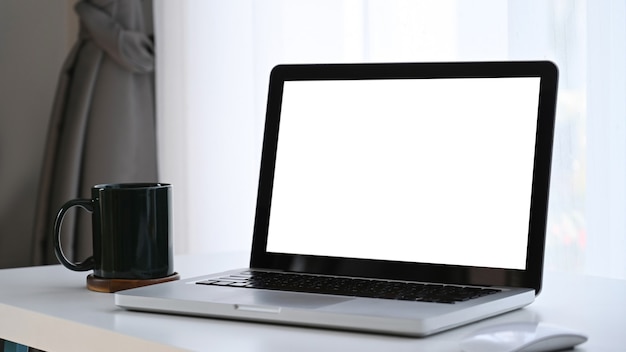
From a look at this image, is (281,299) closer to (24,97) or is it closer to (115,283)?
(115,283)

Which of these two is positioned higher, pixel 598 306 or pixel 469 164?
pixel 469 164

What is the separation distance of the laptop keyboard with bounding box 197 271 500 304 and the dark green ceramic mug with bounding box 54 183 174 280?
8 cm

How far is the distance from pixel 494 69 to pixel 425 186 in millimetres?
137

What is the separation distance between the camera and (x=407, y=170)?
967 millimetres

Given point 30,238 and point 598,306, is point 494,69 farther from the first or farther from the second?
point 30,238

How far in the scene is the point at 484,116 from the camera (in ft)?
3.08

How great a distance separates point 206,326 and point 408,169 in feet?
0.97

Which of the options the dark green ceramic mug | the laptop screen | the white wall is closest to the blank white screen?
the laptop screen

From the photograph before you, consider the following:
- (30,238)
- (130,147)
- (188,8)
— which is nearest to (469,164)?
(188,8)

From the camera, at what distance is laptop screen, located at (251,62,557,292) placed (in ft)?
2.97

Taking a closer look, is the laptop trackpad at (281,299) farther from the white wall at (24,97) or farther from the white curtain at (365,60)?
the white wall at (24,97)

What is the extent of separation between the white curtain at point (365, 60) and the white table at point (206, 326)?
13.8 inches

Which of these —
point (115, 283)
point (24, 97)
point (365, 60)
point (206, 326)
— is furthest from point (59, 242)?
point (24, 97)

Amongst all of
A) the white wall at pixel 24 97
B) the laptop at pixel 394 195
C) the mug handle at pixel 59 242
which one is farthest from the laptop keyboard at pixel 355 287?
the white wall at pixel 24 97
